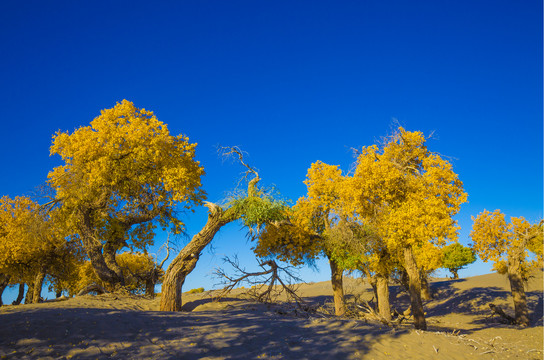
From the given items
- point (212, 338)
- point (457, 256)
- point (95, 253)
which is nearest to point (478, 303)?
point (457, 256)

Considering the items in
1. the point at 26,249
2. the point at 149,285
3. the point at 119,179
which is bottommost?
the point at 149,285

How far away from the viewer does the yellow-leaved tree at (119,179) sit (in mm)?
17656

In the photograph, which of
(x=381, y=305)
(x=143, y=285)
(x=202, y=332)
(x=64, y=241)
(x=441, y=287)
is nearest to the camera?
(x=202, y=332)

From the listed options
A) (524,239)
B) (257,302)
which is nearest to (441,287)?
(524,239)

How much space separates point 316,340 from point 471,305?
32606 mm

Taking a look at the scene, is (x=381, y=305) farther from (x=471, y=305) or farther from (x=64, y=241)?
(x=64, y=241)

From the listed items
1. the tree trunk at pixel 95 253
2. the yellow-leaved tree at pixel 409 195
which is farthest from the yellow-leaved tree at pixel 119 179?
the yellow-leaved tree at pixel 409 195

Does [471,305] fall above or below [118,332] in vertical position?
below

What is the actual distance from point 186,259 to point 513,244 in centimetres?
2297

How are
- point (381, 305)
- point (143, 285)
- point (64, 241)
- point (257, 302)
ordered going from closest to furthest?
point (257, 302) < point (143, 285) < point (381, 305) < point (64, 241)

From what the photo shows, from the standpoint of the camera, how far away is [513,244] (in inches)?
971

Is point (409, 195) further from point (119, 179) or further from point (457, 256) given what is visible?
point (457, 256)

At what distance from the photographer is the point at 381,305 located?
24.0m

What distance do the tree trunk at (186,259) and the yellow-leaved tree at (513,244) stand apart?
62.7ft
